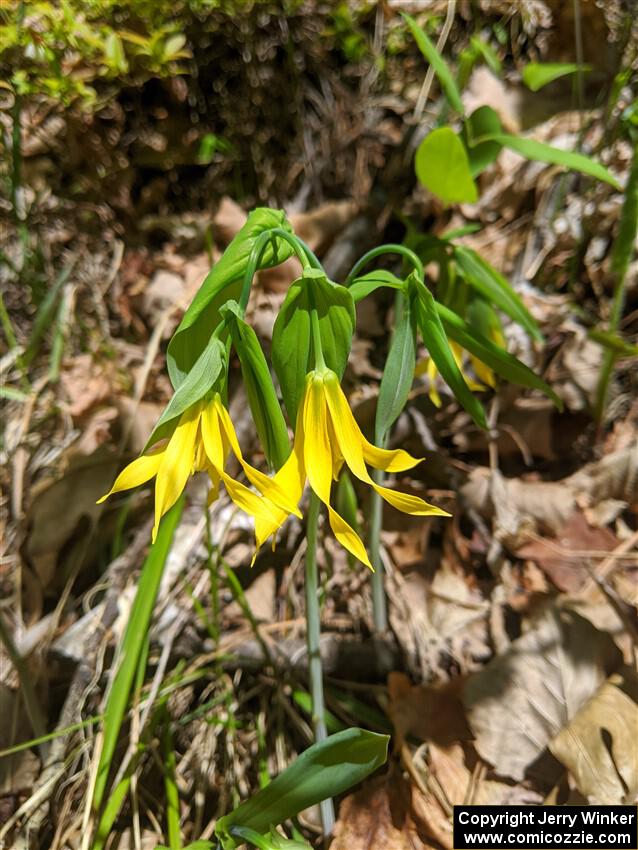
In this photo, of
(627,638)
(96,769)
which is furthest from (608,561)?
(96,769)

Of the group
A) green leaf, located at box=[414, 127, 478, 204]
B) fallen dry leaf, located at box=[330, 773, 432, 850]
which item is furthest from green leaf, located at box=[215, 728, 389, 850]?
green leaf, located at box=[414, 127, 478, 204]

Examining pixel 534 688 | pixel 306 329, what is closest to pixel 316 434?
pixel 306 329

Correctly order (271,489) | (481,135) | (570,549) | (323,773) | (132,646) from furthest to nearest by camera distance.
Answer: (570,549) < (481,135) < (132,646) < (323,773) < (271,489)

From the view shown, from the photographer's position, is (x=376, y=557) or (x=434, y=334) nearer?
(x=434, y=334)

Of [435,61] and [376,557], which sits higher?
[435,61]

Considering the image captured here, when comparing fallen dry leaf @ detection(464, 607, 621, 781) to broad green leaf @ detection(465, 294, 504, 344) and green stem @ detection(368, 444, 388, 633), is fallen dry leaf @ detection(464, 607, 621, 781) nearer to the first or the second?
green stem @ detection(368, 444, 388, 633)

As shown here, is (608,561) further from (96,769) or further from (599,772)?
(96,769)

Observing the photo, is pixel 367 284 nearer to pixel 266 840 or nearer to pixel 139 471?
pixel 139 471
